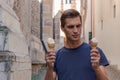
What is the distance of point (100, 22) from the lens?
23.5m

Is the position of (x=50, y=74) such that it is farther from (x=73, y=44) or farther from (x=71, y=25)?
(x=71, y=25)

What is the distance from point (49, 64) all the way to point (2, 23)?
1.75m

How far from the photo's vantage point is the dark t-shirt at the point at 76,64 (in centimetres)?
304

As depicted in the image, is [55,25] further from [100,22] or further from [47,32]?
[47,32]

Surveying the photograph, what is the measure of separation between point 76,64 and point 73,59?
45 millimetres

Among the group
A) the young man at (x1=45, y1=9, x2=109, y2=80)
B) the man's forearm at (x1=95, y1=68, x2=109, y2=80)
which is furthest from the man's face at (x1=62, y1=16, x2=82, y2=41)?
the man's forearm at (x1=95, y1=68, x2=109, y2=80)

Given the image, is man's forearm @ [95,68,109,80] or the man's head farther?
the man's head

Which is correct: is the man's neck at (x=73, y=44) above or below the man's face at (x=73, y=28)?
below

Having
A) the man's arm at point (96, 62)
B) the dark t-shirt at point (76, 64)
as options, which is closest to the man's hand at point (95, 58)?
the man's arm at point (96, 62)

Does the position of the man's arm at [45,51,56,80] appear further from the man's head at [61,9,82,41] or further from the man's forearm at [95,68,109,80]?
the man's forearm at [95,68,109,80]

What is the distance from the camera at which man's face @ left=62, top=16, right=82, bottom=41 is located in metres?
3.06

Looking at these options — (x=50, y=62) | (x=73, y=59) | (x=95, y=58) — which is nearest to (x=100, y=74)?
(x=95, y=58)

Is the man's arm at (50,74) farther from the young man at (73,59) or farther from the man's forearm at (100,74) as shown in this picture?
the man's forearm at (100,74)

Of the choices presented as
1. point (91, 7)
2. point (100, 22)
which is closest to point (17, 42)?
point (100, 22)
